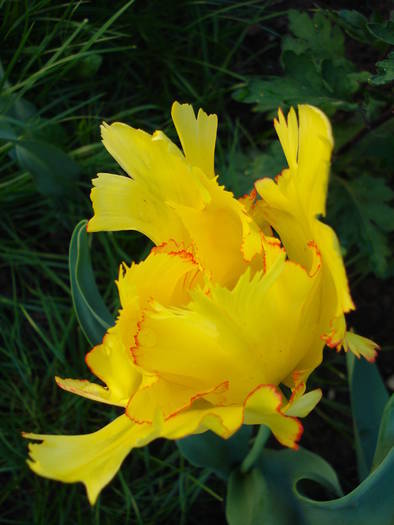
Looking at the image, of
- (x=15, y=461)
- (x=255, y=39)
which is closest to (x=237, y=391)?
(x=15, y=461)

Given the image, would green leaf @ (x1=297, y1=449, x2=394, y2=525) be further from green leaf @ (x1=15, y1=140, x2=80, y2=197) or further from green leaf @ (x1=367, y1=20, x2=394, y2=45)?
green leaf @ (x1=15, y1=140, x2=80, y2=197)

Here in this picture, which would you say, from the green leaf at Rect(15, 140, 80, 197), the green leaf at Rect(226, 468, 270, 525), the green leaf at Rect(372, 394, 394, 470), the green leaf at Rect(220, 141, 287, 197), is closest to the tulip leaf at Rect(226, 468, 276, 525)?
the green leaf at Rect(226, 468, 270, 525)

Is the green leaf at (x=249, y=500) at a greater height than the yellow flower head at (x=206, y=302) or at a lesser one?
lesser

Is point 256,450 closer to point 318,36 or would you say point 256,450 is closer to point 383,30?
point 383,30

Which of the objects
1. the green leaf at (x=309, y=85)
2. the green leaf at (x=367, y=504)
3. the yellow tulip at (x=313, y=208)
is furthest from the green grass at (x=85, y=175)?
the yellow tulip at (x=313, y=208)

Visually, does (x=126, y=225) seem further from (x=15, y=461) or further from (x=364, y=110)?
(x=15, y=461)

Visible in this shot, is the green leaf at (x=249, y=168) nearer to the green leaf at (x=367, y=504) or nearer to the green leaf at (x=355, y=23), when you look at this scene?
the green leaf at (x=355, y=23)
